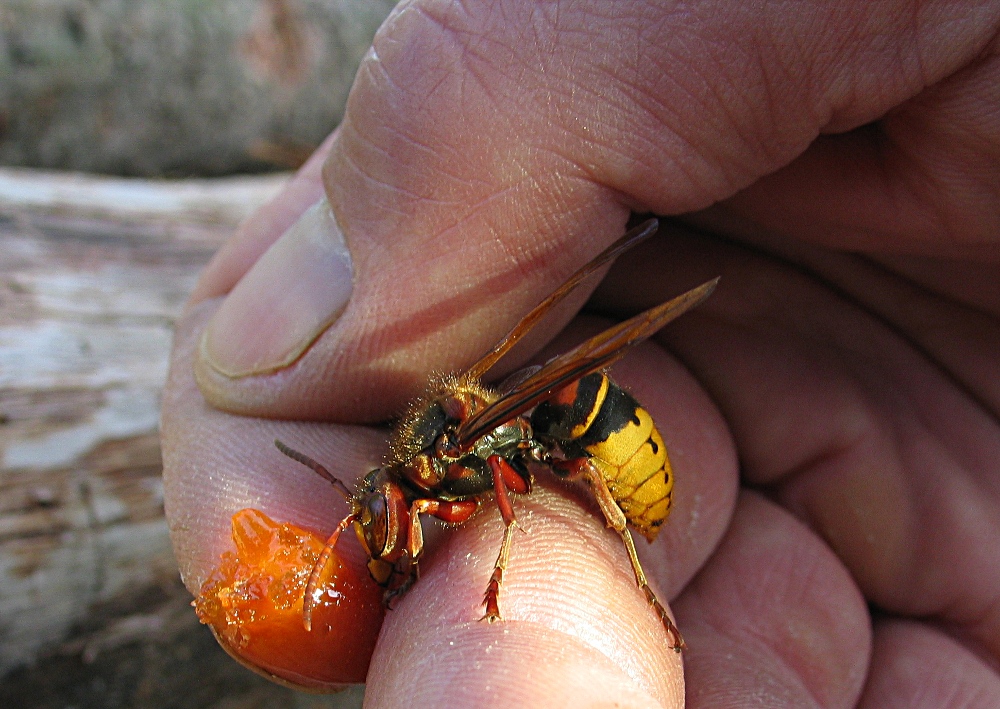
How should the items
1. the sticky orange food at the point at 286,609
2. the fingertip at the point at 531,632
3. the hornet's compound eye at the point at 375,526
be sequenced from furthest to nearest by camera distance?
the hornet's compound eye at the point at 375,526, the sticky orange food at the point at 286,609, the fingertip at the point at 531,632

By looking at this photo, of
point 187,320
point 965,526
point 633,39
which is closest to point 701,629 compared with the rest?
point 965,526

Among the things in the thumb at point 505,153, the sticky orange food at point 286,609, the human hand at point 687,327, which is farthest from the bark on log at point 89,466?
the sticky orange food at point 286,609

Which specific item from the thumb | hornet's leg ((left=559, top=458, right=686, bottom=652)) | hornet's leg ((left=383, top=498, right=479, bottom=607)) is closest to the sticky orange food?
hornet's leg ((left=383, top=498, right=479, bottom=607))

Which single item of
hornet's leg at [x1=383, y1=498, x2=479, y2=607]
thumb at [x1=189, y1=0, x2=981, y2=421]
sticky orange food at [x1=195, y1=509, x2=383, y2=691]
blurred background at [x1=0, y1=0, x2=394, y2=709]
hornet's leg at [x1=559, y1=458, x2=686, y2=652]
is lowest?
blurred background at [x1=0, y1=0, x2=394, y2=709]

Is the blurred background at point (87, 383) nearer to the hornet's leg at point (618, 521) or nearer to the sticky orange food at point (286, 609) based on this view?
the sticky orange food at point (286, 609)

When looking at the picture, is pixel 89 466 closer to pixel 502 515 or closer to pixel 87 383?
pixel 87 383

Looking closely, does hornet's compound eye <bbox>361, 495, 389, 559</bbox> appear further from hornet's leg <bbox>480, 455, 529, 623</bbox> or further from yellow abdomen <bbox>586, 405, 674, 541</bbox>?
yellow abdomen <bbox>586, 405, 674, 541</bbox>

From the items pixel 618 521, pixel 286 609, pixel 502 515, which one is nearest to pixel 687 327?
pixel 618 521
